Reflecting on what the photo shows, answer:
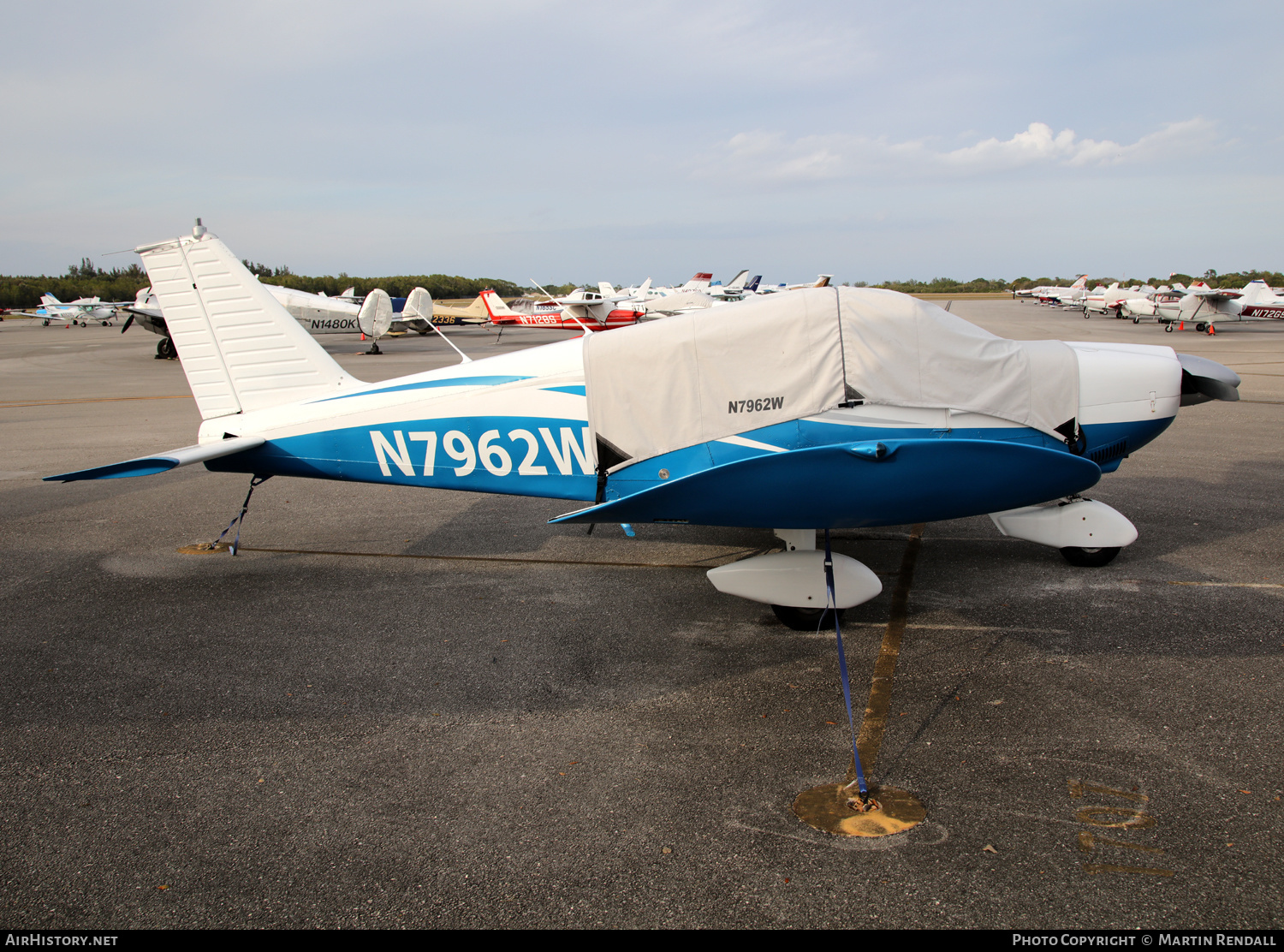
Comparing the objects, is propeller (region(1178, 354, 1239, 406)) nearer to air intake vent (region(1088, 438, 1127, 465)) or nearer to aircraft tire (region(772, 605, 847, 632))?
air intake vent (region(1088, 438, 1127, 465))

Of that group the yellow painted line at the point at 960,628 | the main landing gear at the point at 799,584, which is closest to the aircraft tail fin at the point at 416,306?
the main landing gear at the point at 799,584

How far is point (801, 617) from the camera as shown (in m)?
4.68

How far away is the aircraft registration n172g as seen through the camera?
3986 mm

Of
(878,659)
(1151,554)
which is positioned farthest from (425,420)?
(1151,554)

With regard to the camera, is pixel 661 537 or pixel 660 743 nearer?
pixel 660 743

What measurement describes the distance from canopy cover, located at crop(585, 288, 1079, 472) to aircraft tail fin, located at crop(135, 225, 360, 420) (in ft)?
8.09

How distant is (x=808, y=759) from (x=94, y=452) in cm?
1106

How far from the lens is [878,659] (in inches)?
169

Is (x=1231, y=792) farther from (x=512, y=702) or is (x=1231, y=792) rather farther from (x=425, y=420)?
(x=425, y=420)

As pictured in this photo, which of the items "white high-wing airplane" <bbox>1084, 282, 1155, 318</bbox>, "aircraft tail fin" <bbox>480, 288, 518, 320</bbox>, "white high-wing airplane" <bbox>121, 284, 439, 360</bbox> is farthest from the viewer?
"white high-wing airplane" <bbox>1084, 282, 1155, 318</bbox>

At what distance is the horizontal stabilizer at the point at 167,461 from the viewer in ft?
15.9

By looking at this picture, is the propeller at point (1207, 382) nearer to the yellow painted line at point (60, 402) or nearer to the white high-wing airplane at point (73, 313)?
the yellow painted line at point (60, 402)

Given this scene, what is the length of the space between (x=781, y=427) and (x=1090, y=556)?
2867mm

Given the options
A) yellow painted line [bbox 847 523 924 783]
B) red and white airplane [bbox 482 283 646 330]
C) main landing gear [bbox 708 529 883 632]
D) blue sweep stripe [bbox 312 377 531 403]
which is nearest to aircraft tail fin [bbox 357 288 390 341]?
red and white airplane [bbox 482 283 646 330]
